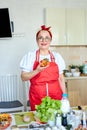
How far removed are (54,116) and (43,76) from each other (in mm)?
600

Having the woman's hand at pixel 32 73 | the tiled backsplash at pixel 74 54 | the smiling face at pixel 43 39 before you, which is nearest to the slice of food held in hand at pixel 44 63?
the woman's hand at pixel 32 73

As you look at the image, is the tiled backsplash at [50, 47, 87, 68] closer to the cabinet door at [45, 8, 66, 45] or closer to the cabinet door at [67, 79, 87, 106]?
the cabinet door at [45, 8, 66, 45]

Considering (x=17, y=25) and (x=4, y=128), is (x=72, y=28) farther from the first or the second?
(x=4, y=128)

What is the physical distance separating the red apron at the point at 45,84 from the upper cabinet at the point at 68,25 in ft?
5.32

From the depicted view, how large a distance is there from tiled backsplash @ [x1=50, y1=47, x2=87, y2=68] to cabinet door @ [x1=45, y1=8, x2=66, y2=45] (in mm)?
270

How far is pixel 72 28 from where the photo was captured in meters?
3.72

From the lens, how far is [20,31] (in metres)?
3.68

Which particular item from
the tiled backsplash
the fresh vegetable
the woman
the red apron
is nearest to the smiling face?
the woman

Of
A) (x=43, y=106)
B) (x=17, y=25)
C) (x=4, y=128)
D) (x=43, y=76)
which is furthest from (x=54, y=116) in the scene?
(x=17, y=25)

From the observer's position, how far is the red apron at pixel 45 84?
80.8 inches

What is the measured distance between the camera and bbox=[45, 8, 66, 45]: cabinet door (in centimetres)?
362

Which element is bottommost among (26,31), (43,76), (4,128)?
(4,128)

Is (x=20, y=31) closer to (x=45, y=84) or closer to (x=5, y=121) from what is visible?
(x=45, y=84)

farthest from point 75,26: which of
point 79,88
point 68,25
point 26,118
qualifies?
point 26,118
